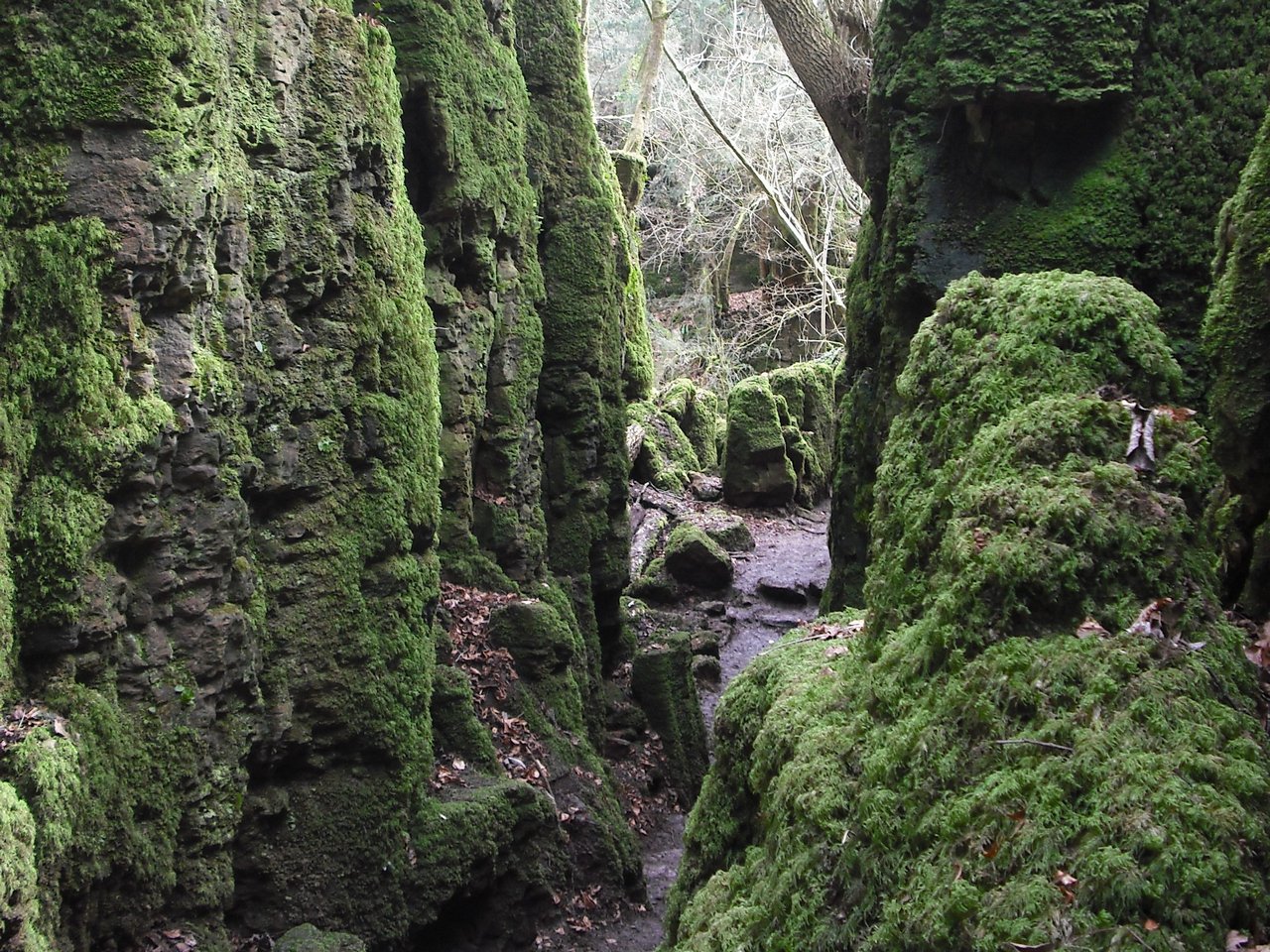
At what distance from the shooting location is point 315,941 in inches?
244

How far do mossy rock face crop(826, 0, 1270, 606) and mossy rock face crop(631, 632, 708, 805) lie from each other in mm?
6527

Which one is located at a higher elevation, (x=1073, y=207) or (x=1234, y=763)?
(x=1073, y=207)

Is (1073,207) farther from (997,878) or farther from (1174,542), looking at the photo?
(997,878)

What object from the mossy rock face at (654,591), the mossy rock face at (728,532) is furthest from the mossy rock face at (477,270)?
the mossy rock face at (728,532)

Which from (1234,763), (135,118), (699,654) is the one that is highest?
(135,118)

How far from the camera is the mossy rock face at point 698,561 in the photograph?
62.0ft

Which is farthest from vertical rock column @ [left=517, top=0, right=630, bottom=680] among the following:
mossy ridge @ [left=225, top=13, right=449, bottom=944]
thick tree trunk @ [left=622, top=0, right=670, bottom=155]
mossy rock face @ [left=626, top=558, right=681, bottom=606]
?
thick tree trunk @ [left=622, top=0, right=670, bottom=155]

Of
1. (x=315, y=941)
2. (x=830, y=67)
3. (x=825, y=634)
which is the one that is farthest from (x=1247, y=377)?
(x=830, y=67)

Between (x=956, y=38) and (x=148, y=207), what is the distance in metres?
5.70

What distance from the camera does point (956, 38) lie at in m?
7.66

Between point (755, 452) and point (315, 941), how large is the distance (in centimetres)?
1846

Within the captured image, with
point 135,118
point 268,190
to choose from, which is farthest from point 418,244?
point 135,118

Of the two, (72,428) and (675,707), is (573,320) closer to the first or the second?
(675,707)

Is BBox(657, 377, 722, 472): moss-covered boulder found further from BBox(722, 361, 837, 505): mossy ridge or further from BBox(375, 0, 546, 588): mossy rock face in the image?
BBox(375, 0, 546, 588): mossy rock face
